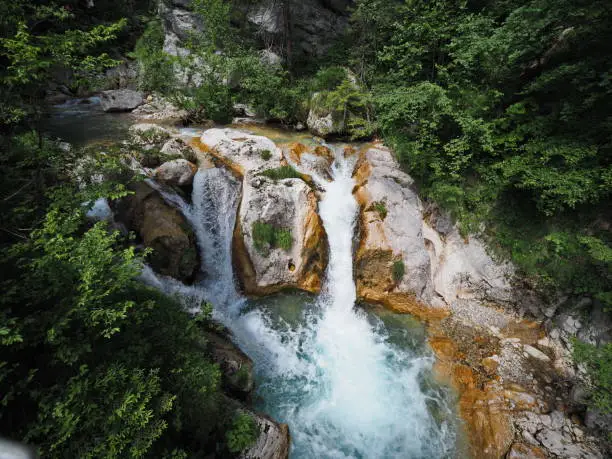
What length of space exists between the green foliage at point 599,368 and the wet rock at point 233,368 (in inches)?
238

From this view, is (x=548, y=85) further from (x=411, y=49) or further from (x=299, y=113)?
(x=299, y=113)

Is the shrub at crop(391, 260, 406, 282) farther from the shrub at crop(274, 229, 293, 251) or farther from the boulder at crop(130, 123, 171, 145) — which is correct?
the boulder at crop(130, 123, 171, 145)

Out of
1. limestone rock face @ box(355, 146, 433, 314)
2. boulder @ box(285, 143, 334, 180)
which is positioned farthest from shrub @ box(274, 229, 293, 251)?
boulder @ box(285, 143, 334, 180)

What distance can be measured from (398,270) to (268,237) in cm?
374

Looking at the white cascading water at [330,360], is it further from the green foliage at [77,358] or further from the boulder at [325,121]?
the boulder at [325,121]

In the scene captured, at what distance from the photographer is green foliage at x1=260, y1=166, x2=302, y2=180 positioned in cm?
845

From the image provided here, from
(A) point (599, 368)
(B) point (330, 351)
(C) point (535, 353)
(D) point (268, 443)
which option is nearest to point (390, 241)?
(B) point (330, 351)

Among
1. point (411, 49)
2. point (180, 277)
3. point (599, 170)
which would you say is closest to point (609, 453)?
point (599, 170)

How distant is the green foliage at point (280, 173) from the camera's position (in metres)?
8.45

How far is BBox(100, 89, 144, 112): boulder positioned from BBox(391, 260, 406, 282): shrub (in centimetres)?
1626

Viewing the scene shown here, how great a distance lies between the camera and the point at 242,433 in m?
4.04

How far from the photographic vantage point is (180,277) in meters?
6.98

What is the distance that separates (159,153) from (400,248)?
7.83 m

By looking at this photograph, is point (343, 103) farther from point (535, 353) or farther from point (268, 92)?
point (535, 353)
